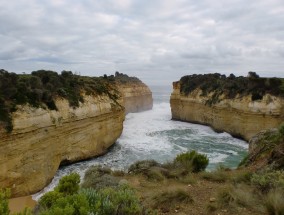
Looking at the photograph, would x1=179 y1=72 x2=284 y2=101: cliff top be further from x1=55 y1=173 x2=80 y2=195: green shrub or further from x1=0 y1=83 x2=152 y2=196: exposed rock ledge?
x1=55 y1=173 x2=80 y2=195: green shrub

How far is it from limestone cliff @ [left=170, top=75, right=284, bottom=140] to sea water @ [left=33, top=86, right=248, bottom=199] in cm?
111

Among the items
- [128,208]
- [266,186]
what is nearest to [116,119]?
[266,186]

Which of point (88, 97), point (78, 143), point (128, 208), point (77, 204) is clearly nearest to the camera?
point (77, 204)

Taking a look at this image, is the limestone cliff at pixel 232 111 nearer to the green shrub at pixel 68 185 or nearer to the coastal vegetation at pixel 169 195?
the coastal vegetation at pixel 169 195

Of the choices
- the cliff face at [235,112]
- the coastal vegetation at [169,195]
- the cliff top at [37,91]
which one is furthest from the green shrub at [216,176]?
the cliff face at [235,112]

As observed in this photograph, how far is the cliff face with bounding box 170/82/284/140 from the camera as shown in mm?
24703

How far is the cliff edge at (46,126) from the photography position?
43.7 ft

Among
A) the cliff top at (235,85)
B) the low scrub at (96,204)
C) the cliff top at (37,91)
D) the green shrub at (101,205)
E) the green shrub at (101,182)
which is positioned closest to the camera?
the low scrub at (96,204)

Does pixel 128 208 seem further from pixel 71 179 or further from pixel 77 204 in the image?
pixel 71 179

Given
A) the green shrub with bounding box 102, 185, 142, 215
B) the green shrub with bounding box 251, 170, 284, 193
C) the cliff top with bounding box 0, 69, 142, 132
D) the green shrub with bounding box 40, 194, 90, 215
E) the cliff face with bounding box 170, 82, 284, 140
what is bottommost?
the cliff face with bounding box 170, 82, 284, 140

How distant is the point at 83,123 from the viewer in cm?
1969

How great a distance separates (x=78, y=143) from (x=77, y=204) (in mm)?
15102

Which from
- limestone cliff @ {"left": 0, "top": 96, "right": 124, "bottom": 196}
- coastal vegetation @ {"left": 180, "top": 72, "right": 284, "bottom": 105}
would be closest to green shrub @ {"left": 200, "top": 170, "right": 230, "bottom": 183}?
limestone cliff @ {"left": 0, "top": 96, "right": 124, "bottom": 196}

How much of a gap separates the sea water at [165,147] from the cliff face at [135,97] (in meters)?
18.7
